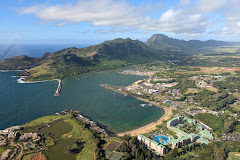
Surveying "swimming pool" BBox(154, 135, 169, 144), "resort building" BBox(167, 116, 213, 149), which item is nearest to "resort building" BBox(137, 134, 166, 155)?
"swimming pool" BBox(154, 135, 169, 144)

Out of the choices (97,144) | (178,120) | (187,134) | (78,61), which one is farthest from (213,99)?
(78,61)

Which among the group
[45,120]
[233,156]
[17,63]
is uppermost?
[17,63]

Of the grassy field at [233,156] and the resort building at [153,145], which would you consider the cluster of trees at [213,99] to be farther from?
the resort building at [153,145]

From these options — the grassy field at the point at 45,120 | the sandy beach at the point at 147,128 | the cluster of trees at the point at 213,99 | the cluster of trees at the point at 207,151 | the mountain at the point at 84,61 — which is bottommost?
the cluster of trees at the point at 207,151

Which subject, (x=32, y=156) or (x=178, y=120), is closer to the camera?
(x=32, y=156)

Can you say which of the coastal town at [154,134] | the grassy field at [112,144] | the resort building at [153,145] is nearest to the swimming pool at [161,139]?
the coastal town at [154,134]

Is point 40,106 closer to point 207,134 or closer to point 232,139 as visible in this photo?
point 207,134

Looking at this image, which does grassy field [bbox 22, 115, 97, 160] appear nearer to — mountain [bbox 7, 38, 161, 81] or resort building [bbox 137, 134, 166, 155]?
resort building [bbox 137, 134, 166, 155]

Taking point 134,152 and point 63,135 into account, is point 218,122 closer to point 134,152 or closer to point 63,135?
point 134,152
